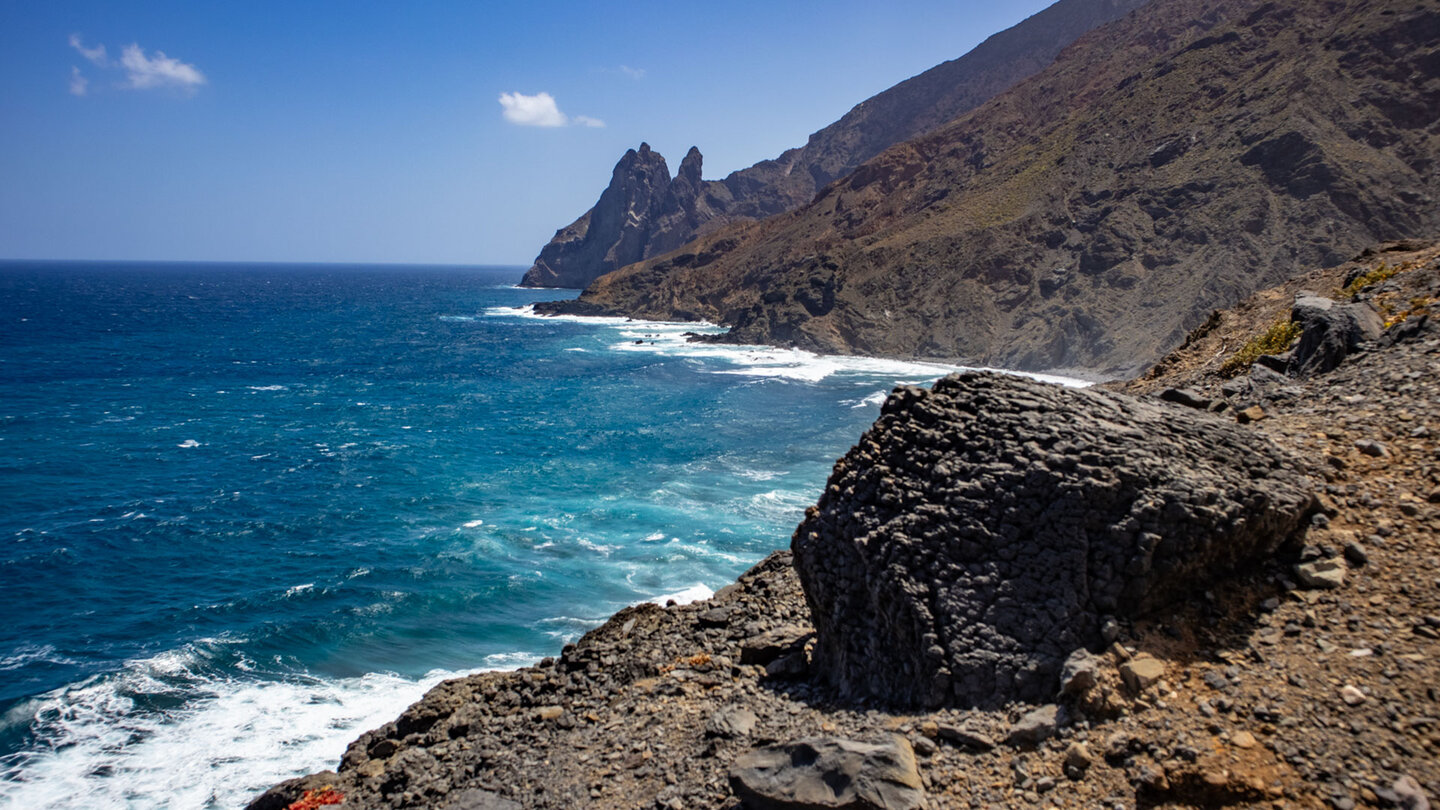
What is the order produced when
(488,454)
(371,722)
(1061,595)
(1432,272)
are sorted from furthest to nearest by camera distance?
(488,454) < (371,722) < (1432,272) < (1061,595)

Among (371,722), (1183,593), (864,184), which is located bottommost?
(371,722)

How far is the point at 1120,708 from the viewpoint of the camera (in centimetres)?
653

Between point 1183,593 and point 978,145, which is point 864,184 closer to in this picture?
point 978,145

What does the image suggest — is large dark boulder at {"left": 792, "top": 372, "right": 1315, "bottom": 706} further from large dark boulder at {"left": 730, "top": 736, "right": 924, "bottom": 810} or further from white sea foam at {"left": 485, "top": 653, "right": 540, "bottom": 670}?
white sea foam at {"left": 485, "top": 653, "right": 540, "bottom": 670}

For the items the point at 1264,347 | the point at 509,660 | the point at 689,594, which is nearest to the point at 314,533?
the point at 509,660

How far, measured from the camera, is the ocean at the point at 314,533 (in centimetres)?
1652

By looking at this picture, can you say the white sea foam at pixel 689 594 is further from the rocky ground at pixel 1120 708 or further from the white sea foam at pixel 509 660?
the rocky ground at pixel 1120 708

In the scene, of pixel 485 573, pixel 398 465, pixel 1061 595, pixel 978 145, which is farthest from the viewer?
pixel 978 145

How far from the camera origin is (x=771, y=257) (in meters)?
115

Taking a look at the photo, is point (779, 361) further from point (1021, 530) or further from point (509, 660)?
point (1021, 530)

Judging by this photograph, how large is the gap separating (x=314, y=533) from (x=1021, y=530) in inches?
1031

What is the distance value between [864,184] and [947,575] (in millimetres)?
116150

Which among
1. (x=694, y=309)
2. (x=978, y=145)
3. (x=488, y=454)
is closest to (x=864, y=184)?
(x=978, y=145)

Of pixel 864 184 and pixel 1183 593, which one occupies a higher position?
pixel 864 184
